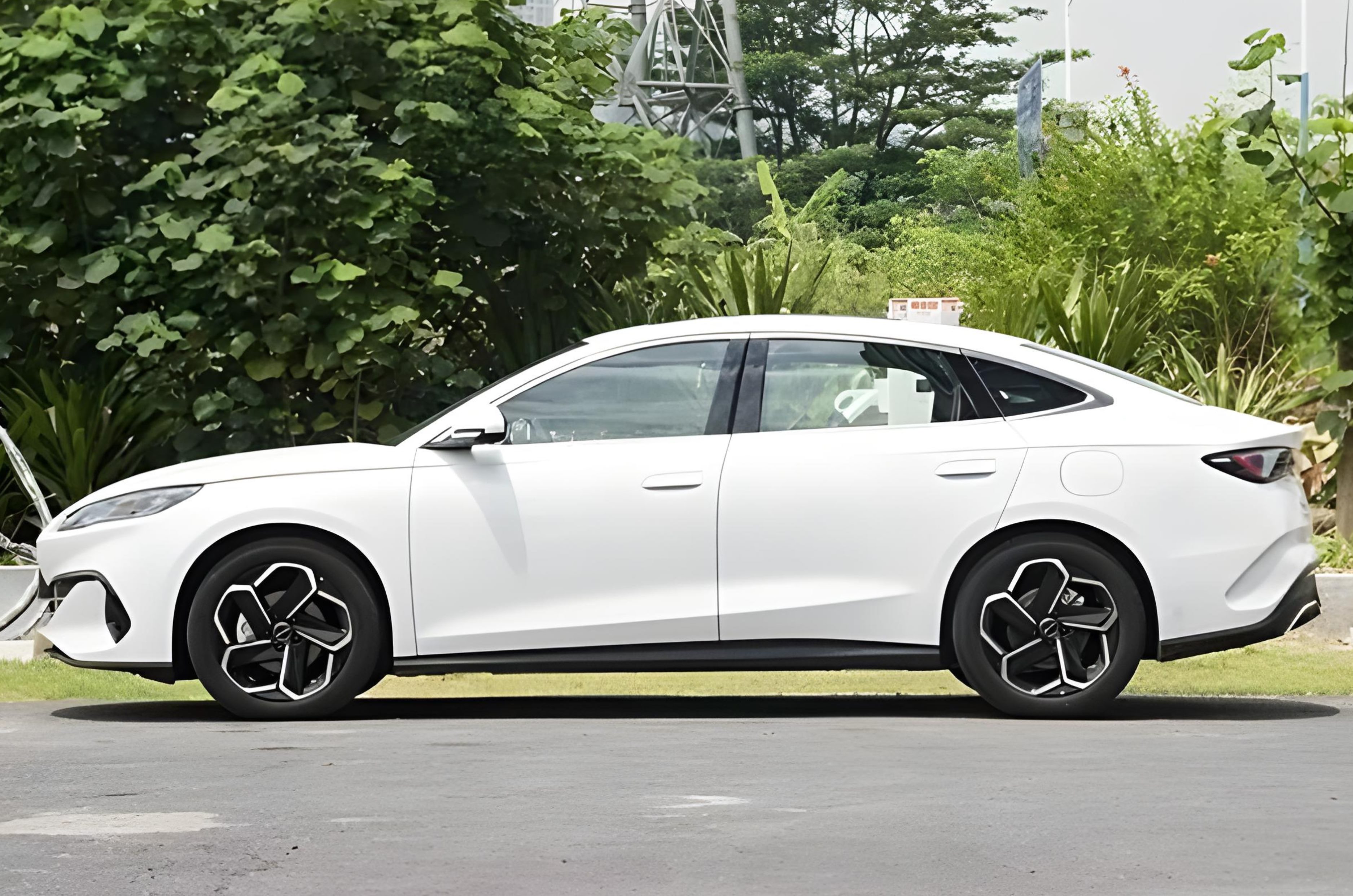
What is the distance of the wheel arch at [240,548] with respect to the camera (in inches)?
294

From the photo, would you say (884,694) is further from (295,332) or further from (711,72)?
(711,72)

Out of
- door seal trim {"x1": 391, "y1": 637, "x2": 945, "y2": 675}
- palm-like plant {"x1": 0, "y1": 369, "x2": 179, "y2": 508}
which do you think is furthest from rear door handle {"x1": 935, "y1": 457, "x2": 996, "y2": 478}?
palm-like plant {"x1": 0, "y1": 369, "x2": 179, "y2": 508}

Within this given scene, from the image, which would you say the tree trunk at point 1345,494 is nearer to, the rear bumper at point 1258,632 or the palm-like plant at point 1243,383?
the palm-like plant at point 1243,383

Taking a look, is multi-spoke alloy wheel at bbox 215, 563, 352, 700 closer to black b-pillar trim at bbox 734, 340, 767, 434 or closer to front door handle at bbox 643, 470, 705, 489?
front door handle at bbox 643, 470, 705, 489

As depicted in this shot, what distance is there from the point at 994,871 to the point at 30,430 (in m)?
8.07

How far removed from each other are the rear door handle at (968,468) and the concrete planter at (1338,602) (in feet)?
11.8

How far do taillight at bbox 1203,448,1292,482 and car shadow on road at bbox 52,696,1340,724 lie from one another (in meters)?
0.97

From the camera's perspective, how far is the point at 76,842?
5070 millimetres

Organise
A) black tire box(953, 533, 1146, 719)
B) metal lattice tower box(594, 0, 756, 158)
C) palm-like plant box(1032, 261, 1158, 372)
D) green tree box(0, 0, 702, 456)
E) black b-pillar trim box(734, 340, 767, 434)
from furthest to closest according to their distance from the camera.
→ metal lattice tower box(594, 0, 756, 158), palm-like plant box(1032, 261, 1158, 372), green tree box(0, 0, 702, 456), black b-pillar trim box(734, 340, 767, 434), black tire box(953, 533, 1146, 719)

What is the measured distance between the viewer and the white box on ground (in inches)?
517

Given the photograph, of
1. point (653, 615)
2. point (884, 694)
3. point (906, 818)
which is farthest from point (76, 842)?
point (884, 694)

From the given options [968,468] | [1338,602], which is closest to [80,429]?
[968,468]

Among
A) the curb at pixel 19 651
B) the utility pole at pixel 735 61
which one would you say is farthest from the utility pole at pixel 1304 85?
Answer: the utility pole at pixel 735 61

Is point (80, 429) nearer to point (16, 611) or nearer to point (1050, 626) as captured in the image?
point (16, 611)
